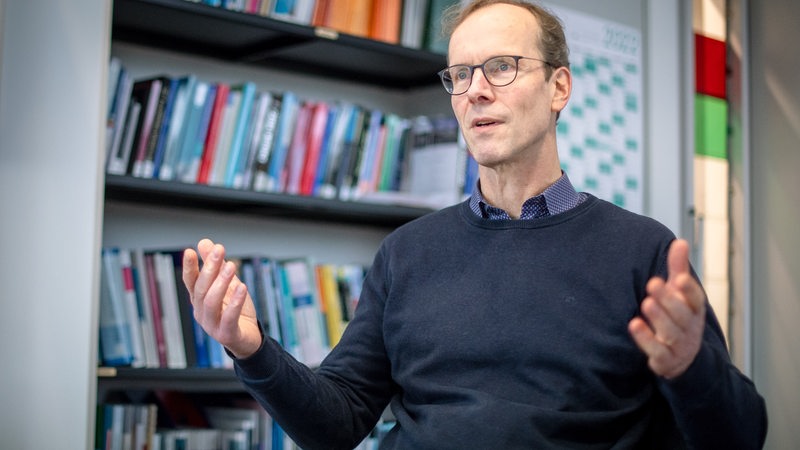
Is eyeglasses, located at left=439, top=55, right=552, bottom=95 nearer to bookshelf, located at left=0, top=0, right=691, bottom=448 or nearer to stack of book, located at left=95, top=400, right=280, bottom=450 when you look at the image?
bookshelf, located at left=0, top=0, right=691, bottom=448

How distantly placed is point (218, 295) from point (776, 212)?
11.6 feet

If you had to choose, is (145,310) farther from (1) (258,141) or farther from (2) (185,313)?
(1) (258,141)

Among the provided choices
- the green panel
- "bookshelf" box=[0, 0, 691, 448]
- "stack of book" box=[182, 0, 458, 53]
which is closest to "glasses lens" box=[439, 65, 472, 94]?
"bookshelf" box=[0, 0, 691, 448]

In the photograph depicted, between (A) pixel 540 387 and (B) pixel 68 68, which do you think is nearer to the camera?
(A) pixel 540 387

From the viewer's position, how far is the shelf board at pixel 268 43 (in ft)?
8.92

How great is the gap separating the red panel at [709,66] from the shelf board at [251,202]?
5.52 ft

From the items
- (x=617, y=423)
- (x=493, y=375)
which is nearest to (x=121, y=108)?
(x=493, y=375)

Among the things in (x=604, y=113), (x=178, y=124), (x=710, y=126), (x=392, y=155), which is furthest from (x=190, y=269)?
(x=710, y=126)

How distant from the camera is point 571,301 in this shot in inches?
59.1

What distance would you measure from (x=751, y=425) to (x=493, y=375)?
0.37 meters

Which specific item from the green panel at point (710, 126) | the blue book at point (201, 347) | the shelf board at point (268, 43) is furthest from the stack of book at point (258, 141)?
the green panel at point (710, 126)

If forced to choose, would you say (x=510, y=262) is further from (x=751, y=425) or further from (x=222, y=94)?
(x=222, y=94)

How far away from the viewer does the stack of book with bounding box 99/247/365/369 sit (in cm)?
256

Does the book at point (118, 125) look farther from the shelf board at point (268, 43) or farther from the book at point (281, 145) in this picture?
the book at point (281, 145)
